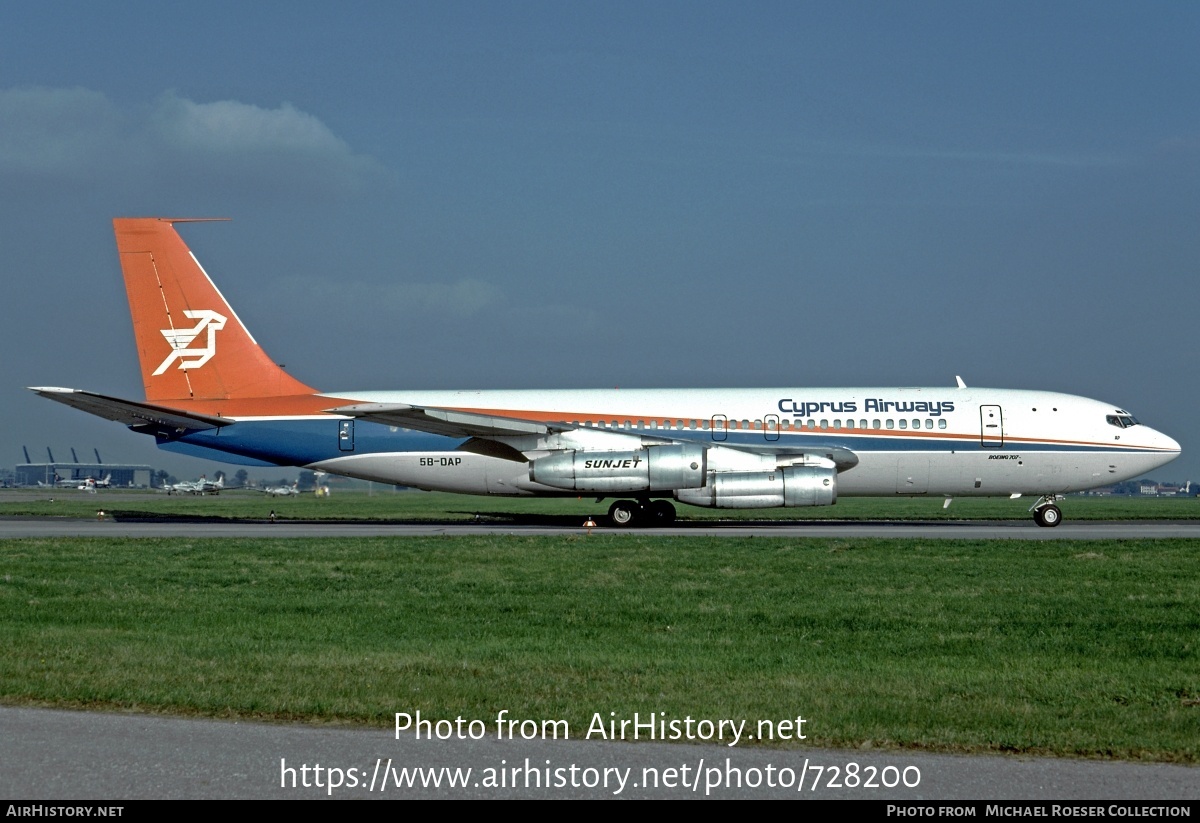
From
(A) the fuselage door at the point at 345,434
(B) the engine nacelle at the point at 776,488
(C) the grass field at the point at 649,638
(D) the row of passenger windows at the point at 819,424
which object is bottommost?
(C) the grass field at the point at 649,638

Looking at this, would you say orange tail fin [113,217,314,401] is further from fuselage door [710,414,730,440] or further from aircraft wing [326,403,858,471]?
fuselage door [710,414,730,440]

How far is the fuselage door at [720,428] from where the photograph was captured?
32.3 m

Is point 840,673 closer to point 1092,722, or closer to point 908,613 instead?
point 1092,722

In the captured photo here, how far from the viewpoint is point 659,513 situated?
109 feet

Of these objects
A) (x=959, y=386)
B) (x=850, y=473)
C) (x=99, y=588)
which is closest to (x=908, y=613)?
(x=99, y=588)

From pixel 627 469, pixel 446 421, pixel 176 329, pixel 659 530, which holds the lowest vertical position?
pixel 659 530

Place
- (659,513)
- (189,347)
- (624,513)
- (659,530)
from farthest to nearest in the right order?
(189,347) < (659,513) < (624,513) < (659,530)

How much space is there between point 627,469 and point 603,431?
1.91 meters

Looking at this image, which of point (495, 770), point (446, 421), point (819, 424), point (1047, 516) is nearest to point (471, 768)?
point (495, 770)

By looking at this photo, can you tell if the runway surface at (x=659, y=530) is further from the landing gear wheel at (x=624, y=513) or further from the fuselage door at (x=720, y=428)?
the fuselage door at (x=720, y=428)

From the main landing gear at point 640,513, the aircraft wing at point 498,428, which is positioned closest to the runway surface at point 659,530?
the main landing gear at point 640,513

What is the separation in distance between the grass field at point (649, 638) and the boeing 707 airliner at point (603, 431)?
893cm

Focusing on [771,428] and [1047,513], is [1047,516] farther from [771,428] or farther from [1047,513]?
[771,428]
